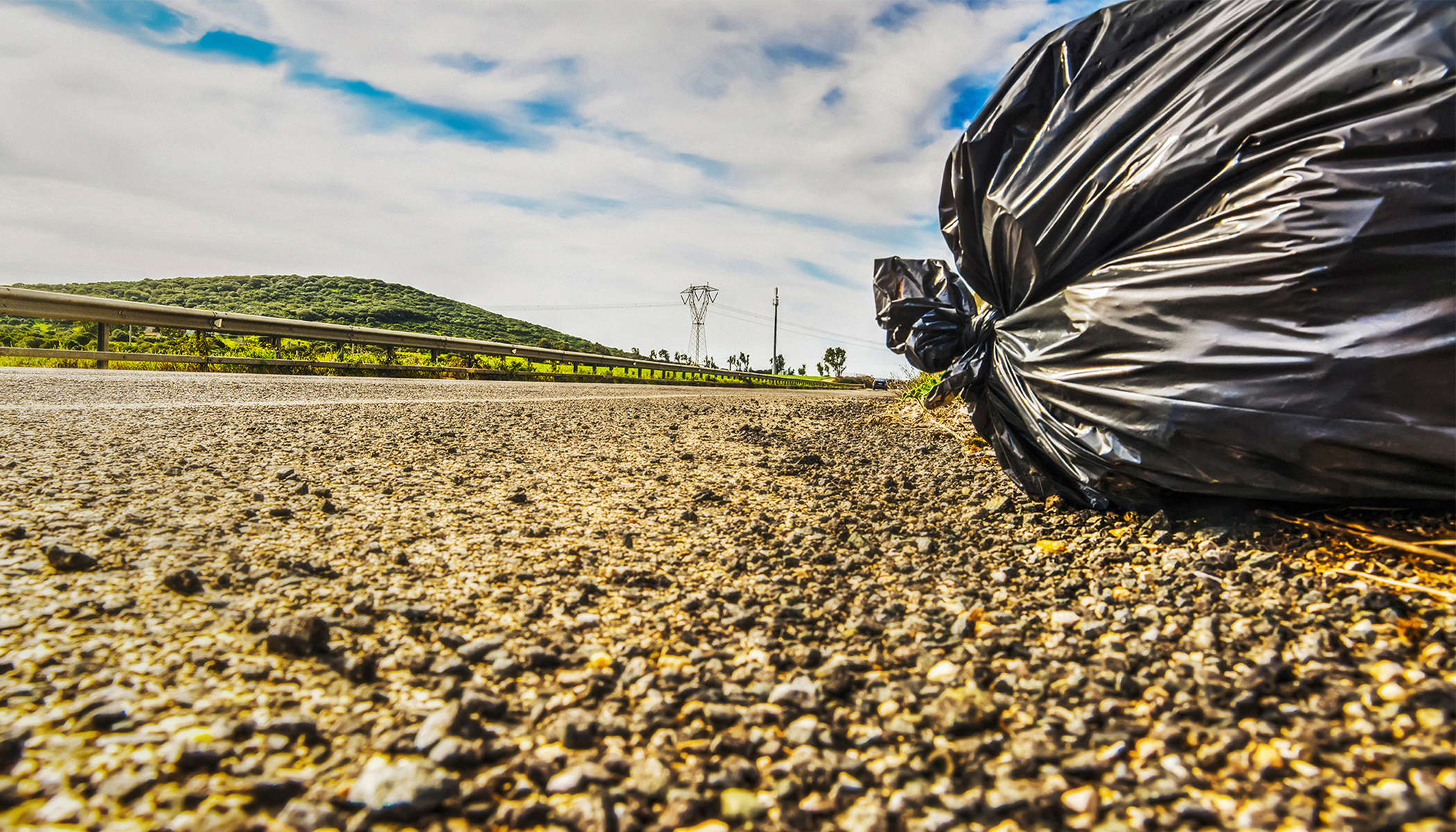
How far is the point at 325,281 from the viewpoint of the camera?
7800 centimetres

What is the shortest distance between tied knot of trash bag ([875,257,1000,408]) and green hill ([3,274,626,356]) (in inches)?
2161

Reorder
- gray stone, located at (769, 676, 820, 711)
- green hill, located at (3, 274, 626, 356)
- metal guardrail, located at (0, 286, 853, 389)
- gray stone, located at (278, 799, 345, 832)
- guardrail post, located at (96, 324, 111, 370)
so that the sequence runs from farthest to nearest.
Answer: green hill, located at (3, 274, 626, 356)
guardrail post, located at (96, 324, 111, 370)
metal guardrail, located at (0, 286, 853, 389)
gray stone, located at (769, 676, 820, 711)
gray stone, located at (278, 799, 345, 832)

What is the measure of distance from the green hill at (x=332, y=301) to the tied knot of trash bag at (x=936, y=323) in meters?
54.9

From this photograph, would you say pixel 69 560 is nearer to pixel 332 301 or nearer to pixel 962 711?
pixel 962 711

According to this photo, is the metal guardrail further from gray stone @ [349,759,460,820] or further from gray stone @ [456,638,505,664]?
gray stone @ [349,759,460,820]

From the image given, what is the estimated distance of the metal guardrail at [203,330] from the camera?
764cm

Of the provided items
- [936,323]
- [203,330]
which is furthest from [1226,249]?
[203,330]

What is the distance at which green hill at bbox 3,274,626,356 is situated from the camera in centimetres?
6238

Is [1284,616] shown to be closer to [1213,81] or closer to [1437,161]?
[1437,161]

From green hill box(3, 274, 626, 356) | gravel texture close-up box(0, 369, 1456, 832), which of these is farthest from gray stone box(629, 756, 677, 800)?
green hill box(3, 274, 626, 356)

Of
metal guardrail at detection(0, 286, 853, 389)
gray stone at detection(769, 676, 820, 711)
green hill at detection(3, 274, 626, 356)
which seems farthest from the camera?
green hill at detection(3, 274, 626, 356)

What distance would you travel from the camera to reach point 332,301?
70750 mm

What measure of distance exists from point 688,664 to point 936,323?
1732 mm

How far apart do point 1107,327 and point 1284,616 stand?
2.60 feet
